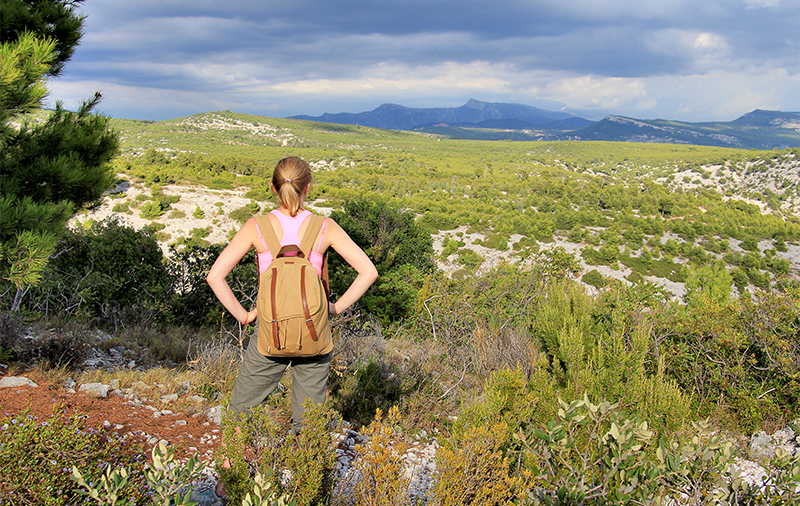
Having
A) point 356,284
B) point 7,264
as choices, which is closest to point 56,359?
point 7,264

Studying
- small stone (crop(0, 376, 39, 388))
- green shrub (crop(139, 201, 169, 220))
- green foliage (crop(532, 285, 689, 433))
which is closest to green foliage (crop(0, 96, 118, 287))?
small stone (crop(0, 376, 39, 388))

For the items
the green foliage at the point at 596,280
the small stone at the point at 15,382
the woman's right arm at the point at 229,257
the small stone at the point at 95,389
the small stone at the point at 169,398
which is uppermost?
the woman's right arm at the point at 229,257

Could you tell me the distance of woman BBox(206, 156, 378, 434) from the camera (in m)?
1.69

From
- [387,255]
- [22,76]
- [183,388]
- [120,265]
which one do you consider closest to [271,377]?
[183,388]

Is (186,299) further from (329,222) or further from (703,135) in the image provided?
(703,135)

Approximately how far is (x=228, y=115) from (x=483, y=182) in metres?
81.0

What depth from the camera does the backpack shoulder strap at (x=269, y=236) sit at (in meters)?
1.68

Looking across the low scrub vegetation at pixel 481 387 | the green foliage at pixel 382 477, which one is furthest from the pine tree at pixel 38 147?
the green foliage at pixel 382 477

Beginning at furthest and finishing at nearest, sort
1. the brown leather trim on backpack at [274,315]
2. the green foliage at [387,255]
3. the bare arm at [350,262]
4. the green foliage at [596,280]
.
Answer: the green foliage at [387,255] < the green foliage at [596,280] < the bare arm at [350,262] < the brown leather trim on backpack at [274,315]

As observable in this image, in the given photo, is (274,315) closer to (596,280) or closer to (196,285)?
(196,285)

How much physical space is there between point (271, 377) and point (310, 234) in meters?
0.68

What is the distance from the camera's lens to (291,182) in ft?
5.53

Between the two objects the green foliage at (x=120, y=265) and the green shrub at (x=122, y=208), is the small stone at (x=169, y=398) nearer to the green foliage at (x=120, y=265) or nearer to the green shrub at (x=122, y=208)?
the green foliage at (x=120, y=265)

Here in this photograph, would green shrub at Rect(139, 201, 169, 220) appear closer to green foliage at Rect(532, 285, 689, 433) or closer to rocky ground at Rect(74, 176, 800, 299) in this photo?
rocky ground at Rect(74, 176, 800, 299)
